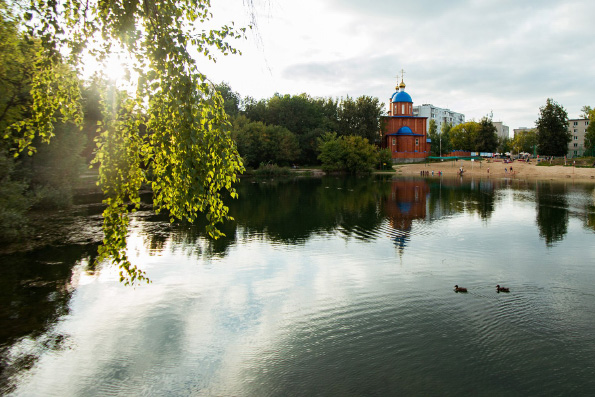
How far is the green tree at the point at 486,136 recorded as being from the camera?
112000 millimetres

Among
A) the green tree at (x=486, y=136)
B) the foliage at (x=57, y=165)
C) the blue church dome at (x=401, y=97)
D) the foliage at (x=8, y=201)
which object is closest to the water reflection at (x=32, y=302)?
the foliage at (x=8, y=201)

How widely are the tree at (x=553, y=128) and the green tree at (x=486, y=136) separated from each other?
15.3 m

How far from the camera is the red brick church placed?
10494cm

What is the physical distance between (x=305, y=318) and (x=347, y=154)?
262 feet

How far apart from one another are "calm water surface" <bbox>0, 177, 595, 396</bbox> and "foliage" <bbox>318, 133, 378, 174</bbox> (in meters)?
67.0

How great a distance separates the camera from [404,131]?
10412cm

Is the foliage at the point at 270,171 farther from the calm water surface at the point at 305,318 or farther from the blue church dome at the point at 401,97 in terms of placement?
the calm water surface at the point at 305,318

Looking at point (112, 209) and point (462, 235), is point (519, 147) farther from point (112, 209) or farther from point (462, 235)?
point (112, 209)

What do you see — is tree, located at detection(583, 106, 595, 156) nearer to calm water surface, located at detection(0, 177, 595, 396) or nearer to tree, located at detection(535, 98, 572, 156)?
tree, located at detection(535, 98, 572, 156)

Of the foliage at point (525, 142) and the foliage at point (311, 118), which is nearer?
the foliage at point (311, 118)

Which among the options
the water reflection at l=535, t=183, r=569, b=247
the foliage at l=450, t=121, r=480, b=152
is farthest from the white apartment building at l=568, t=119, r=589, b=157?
the water reflection at l=535, t=183, r=569, b=247

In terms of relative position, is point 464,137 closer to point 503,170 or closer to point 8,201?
point 503,170

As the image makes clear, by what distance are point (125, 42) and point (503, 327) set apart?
38.1 ft

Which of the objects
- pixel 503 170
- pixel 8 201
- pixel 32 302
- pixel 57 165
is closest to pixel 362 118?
pixel 503 170
